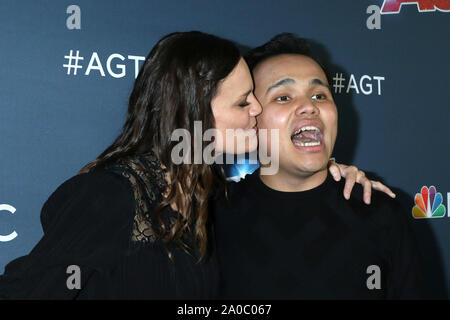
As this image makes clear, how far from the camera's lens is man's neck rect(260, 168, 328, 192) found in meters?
1.30

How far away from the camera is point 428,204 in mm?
2115

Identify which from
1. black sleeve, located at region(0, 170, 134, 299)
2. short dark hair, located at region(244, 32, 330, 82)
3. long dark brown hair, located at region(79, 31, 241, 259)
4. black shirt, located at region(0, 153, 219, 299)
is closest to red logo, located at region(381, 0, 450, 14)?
short dark hair, located at region(244, 32, 330, 82)

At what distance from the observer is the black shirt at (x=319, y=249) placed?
45.1 inches

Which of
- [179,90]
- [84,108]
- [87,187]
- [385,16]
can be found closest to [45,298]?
[87,187]

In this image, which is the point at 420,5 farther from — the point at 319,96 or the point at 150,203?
the point at 150,203

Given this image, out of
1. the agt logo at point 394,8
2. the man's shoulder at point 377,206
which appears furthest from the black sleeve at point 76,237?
the agt logo at point 394,8

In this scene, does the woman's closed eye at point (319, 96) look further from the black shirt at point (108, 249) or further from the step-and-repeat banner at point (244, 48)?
the step-and-repeat banner at point (244, 48)

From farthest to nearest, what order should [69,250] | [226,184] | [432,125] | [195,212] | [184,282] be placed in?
[432,125]
[226,184]
[195,212]
[184,282]
[69,250]

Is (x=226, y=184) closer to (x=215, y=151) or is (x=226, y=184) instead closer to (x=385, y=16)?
(x=215, y=151)

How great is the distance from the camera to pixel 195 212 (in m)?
1.18

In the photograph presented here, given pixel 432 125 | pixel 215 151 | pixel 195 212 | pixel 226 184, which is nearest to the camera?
pixel 195 212

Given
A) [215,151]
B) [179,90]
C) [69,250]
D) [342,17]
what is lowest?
[69,250]
